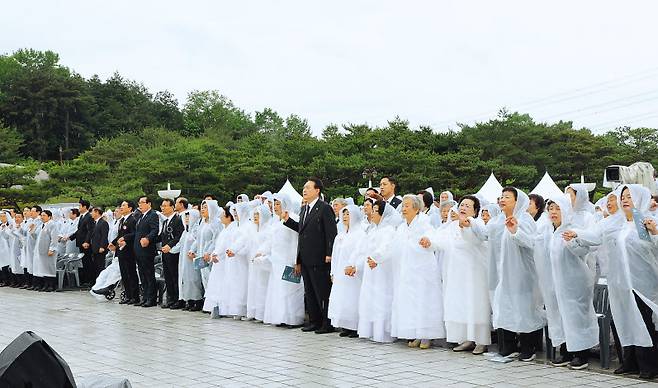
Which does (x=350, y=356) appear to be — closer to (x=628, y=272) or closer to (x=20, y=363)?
(x=628, y=272)

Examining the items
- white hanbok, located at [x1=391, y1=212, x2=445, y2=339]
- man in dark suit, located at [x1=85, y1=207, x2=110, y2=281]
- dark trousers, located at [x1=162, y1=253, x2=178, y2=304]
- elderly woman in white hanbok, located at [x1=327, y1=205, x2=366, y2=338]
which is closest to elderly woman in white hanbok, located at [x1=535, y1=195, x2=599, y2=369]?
white hanbok, located at [x1=391, y1=212, x2=445, y2=339]

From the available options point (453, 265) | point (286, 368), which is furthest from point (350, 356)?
point (453, 265)

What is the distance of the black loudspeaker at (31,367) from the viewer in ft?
9.24

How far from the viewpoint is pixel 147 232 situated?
1423cm

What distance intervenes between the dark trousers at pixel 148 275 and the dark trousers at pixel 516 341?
771 cm

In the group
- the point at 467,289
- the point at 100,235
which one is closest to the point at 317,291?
the point at 467,289

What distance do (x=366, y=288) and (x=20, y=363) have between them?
7.08 metres

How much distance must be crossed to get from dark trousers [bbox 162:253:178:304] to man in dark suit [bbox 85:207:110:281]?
343cm

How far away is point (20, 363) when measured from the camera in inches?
112

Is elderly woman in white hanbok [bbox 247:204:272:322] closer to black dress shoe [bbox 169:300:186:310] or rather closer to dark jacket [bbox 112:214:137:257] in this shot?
black dress shoe [bbox 169:300:186:310]

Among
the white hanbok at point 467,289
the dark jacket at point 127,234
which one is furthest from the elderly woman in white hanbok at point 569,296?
the dark jacket at point 127,234

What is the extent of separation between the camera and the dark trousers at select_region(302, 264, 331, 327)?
10.7 meters

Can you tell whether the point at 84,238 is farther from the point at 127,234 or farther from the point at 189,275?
the point at 189,275

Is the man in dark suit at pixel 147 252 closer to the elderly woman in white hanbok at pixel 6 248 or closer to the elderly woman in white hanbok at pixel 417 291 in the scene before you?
the elderly woman in white hanbok at pixel 417 291
